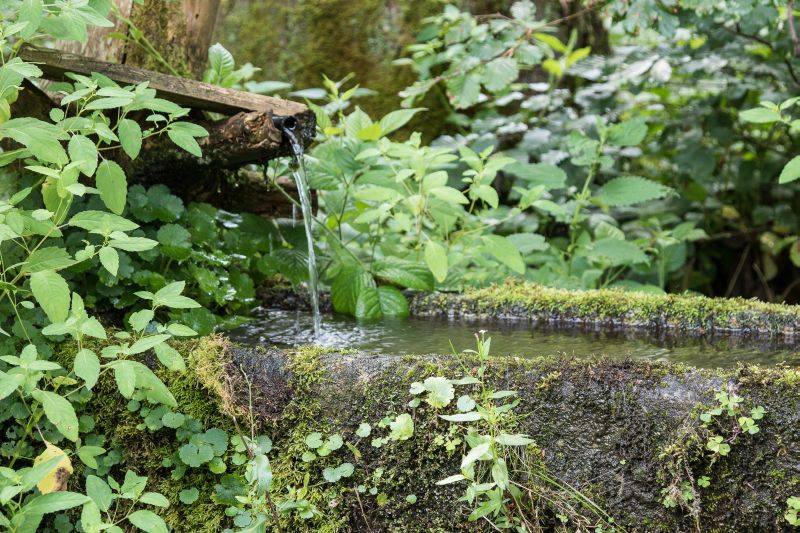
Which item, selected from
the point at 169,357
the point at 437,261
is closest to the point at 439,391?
the point at 169,357

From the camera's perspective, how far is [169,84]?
2453mm

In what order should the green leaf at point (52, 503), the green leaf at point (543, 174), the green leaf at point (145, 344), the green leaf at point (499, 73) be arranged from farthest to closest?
the green leaf at point (499, 73)
the green leaf at point (543, 174)
the green leaf at point (145, 344)
the green leaf at point (52, 503)

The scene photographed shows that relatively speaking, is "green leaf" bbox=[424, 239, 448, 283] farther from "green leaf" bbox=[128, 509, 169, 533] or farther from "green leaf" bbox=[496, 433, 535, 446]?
"green leaf" bbox=[128, 509, 169, 533]

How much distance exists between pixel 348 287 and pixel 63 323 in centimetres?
132

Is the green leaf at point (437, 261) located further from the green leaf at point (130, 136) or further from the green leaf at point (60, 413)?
the green leaf at point (60, 413)

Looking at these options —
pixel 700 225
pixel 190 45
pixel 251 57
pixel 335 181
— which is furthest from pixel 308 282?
pixel 700 225

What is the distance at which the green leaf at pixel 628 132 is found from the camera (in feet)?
11.3

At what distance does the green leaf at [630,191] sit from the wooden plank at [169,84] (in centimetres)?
161

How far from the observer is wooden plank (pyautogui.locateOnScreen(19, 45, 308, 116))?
7.71ft

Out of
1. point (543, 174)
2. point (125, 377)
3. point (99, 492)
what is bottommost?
point (99, 492)

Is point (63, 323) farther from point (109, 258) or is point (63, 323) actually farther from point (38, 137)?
point (38, 137)

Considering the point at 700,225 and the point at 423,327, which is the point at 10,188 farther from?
the point at 700,225

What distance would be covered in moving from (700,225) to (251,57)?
10.3ft

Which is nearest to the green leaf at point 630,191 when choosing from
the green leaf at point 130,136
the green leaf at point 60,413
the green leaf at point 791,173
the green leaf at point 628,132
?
the green leaf at point 628,132
